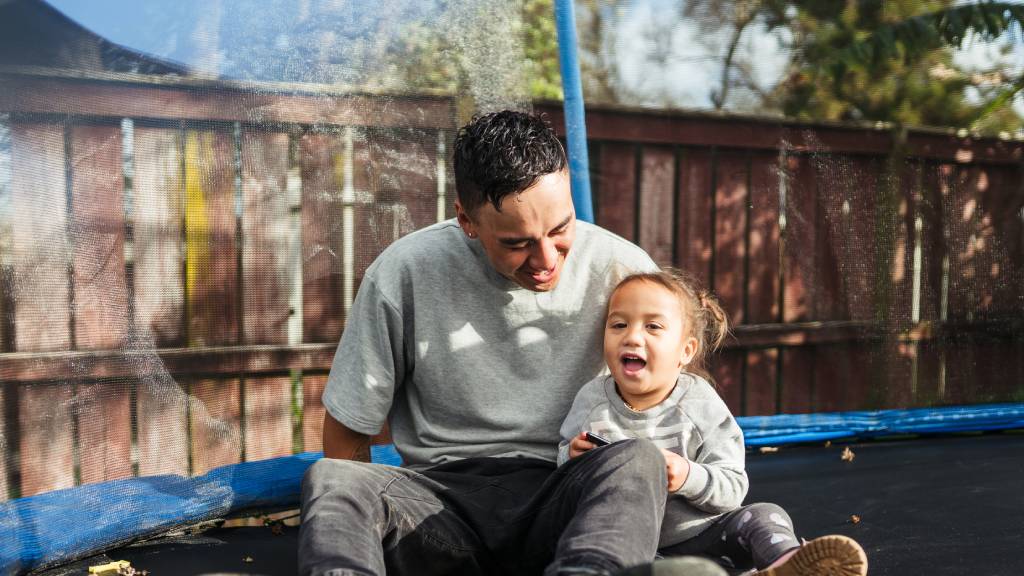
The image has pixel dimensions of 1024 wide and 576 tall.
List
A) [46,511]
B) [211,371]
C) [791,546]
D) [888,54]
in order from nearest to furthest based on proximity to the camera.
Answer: [791,546]
[46,511]
[211,371]
[888,54]

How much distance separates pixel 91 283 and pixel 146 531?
46cm

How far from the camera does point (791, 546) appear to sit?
1.21 metres

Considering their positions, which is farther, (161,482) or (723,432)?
(161,482)

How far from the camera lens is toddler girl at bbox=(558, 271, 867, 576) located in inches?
50.3

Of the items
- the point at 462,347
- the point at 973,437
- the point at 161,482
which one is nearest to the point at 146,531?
the point at 161,482

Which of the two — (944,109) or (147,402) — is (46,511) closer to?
(147,402)

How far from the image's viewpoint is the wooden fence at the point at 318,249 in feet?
5.03

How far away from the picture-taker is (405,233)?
79.2 inches

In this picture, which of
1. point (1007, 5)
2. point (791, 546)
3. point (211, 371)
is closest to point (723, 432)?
point (791, 546)

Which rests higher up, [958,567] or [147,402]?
[147,402]

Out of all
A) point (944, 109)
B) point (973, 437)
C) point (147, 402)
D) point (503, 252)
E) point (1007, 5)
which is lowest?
point (973, 437)

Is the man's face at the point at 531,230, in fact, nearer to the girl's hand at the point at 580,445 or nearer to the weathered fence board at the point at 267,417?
the girl's hand at the point at 580,445

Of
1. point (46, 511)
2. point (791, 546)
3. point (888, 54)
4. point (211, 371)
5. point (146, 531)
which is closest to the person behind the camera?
point (791, 546)

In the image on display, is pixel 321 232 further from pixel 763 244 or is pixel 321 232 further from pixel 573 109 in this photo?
pixel 763 244
